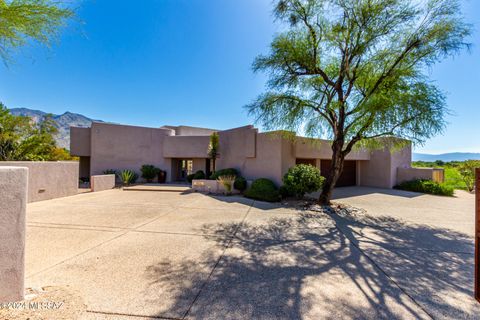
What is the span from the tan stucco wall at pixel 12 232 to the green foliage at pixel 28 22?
2.86 meters

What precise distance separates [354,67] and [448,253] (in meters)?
6.95

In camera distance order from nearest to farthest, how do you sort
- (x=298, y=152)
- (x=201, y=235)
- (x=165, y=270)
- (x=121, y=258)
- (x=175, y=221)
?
(x=165, y=270)
(x=121, y=258)
(x=201, y=235)
(x=175, y=221)
(x=298, y=152)

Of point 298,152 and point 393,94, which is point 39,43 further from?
point 298,152

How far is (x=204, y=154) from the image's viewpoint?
17.2 m

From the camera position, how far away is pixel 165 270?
3.46 m

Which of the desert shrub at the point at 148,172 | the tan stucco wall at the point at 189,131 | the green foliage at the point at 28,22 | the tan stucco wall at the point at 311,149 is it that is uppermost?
the tan stucco wall at the point at 189,131

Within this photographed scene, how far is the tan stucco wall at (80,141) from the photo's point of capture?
17.0m

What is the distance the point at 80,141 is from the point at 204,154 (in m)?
10.9

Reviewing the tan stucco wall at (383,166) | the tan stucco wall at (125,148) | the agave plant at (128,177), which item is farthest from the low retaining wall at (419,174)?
the agave plant at (128,177)

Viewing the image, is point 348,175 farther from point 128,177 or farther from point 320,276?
point 128,177

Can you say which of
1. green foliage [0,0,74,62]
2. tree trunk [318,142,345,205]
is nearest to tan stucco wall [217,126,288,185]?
tree trunk [318,142,345,205]

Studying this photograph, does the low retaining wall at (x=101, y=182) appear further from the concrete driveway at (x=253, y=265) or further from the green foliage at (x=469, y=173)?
the green foliage at (x=469, y=173)

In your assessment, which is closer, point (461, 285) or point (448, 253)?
point (461, 285)

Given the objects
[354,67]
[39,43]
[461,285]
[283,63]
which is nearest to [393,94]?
[354,67]
